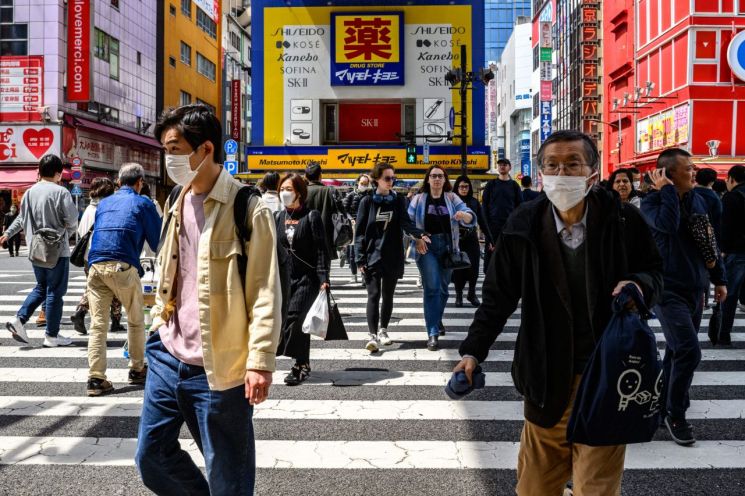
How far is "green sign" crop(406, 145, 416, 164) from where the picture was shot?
1132 inches

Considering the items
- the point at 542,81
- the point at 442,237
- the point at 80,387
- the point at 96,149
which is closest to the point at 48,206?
the point at 80,387

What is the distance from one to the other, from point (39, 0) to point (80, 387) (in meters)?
28.7

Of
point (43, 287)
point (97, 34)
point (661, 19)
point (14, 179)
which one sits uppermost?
point (661, 19)

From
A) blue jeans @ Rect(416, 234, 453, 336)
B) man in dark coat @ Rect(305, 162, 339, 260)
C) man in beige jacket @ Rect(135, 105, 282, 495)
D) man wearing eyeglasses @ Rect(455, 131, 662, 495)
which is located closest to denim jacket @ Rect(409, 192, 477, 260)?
blue jeans @ Rect(416, 234, 453, 336)

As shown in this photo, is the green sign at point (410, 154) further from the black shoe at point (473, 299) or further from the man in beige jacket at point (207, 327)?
the man in beige jacket at point (207, 327)

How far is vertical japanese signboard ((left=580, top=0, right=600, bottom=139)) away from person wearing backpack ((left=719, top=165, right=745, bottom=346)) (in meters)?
47.6

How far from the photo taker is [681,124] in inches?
1430

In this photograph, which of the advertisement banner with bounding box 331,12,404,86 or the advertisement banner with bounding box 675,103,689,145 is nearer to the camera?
the advertisement banner with bounding box 331,12,404,86

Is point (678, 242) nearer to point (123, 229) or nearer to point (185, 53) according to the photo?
point (123, 229)

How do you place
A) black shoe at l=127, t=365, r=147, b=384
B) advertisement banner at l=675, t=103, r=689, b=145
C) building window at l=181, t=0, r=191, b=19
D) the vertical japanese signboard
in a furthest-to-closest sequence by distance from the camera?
the vertical japanese signboard, building window at l=181, t=0, r=191, b=19, advertisement banner at l=675, t=103, r=689, b=145, black shoe at l=127, t=365, r=147, b=384

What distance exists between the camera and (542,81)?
73.4 metres

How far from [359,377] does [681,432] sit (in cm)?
290

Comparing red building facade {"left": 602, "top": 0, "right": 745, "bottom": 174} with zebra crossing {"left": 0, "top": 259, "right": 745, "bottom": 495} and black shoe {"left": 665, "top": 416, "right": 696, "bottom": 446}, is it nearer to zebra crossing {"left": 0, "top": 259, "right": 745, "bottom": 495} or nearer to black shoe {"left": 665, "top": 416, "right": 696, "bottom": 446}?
zebra crossing {"left": 0, "top": 259, "right": 745, "bottom": 495}

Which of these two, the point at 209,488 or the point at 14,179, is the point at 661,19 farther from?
the point at 209,488
